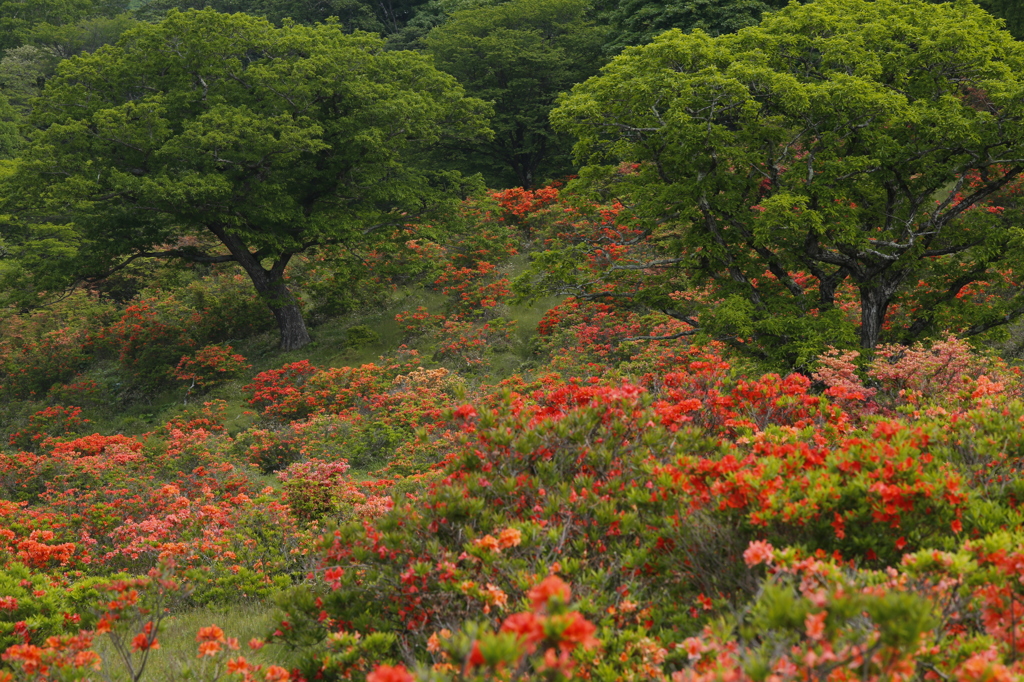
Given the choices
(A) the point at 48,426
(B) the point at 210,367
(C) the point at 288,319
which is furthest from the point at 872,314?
(A) the point at 48,426

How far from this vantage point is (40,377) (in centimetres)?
2066

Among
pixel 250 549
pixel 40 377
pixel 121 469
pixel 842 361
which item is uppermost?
pixel 842 361

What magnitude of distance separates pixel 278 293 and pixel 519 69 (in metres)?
16.2

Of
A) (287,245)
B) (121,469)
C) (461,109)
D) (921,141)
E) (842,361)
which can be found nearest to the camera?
(842,361)

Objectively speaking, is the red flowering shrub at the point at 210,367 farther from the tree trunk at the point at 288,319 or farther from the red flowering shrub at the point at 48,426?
the red flowering shrub at the point at 48,426

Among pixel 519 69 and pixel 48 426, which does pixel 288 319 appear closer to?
pixel 48 426

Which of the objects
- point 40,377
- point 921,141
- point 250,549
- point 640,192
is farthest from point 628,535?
point 40,377

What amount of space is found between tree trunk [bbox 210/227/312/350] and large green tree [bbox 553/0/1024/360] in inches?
491

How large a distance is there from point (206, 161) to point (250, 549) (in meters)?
13.0

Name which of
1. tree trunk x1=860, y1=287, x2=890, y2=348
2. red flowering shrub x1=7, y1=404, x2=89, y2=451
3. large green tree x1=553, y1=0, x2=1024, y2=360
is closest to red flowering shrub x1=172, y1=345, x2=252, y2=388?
red flowering shrub x1=7, y1=404, x2=89, y2=451

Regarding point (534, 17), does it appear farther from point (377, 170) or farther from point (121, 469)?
point (121, 469)

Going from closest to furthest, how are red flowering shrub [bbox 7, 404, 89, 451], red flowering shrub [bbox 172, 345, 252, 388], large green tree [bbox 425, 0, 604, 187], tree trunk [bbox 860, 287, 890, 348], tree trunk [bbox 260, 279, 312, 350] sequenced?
tree trunk [bbox 860, 287, 890, 348]
red flowering shrub [bbox 7, 404, 89, 451]
red flowering shrub [bbox 172, 345, 252, 388]
tree trunk [bbox 260, 279, 312, 350]
large green tree [bbox 425, 0, 604, 187]

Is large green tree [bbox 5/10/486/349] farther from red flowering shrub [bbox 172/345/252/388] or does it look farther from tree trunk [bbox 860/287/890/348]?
tree trunk [bbox 860/287/890/348]

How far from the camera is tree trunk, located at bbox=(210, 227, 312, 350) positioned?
20.1 metres
